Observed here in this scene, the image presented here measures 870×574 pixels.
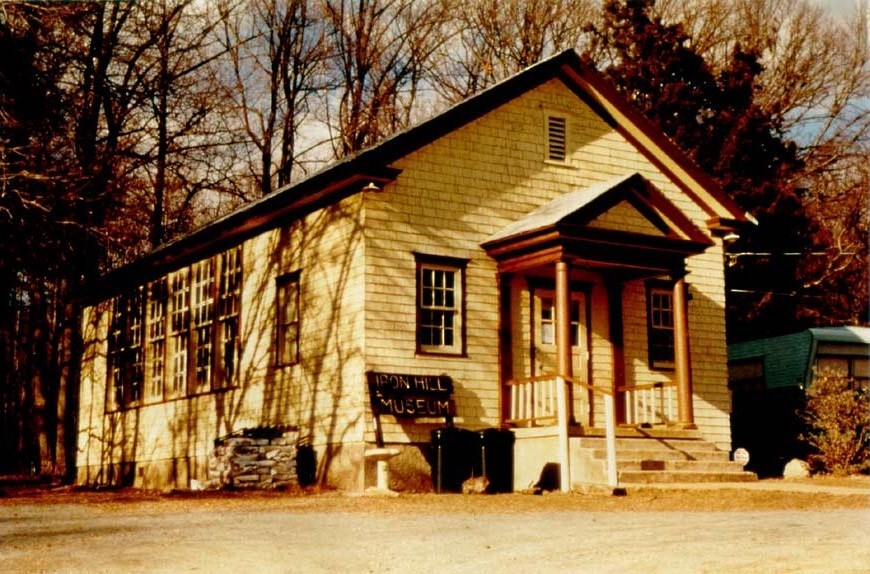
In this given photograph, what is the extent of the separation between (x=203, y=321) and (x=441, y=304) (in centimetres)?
636

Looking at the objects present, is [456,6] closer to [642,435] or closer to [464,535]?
[642,435]

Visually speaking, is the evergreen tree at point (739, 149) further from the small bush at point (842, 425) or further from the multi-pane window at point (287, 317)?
the multi-pane window at point (287, 317)

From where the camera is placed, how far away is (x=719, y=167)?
3462cm

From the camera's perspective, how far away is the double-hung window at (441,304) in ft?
64.9

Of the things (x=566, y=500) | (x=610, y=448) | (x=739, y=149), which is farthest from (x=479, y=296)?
(x=739, y=149)

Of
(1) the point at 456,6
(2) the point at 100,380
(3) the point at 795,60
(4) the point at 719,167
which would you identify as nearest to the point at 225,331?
(2) the point at 100,380

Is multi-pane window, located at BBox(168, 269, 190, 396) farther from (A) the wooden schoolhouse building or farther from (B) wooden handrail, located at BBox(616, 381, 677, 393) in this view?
(B) wooden handrail, located at BBox(616, 381, 677, 393)

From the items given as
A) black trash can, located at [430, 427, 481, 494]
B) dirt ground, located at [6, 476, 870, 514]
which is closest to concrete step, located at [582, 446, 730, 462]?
dirt ground, located at [6, 476, 870, 514]

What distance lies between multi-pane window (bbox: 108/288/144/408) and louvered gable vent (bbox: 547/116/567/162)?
10437mm

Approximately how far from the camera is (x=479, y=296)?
66.5 feet

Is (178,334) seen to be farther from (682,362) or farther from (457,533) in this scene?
(457,533)

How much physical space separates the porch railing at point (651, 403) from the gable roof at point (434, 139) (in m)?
3.86

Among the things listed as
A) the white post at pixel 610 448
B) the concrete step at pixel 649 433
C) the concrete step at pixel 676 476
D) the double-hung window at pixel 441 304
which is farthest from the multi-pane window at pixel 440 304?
the concrete step at pixel 676 476

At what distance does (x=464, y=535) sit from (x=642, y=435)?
8957 mm
